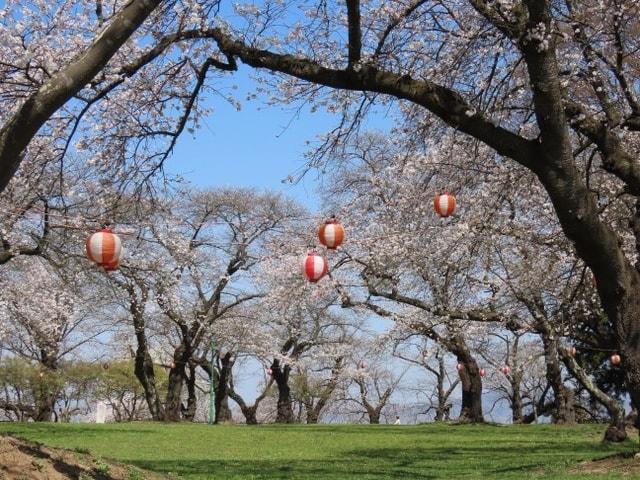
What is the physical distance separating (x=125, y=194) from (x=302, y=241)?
1504cm

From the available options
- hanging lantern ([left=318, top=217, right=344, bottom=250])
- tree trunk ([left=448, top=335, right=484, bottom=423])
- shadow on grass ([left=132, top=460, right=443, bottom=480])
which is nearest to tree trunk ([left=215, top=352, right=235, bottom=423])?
tree trunk ([left=448, top=335, right=484, bottom=423])

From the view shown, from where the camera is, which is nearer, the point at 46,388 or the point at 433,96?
the point at 433,96

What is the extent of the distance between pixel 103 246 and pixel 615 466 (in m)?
6.64

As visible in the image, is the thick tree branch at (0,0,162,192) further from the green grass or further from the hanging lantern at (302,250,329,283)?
the hanging lantern at (302,250,329,283)

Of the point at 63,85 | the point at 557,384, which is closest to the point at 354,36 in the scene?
the point at 63,85

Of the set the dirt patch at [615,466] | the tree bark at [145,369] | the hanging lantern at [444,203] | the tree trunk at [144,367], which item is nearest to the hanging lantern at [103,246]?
the hanging lantern at [444,203]

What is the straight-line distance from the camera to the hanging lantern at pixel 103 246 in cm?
824

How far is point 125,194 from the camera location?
9711 millimetres

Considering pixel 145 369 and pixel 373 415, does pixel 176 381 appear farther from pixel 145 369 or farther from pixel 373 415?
pixel 373 415

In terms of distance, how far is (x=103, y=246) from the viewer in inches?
326

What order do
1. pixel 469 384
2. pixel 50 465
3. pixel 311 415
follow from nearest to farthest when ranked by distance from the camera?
pixel 50 465 → pixel 469 384 → pixel 311 415

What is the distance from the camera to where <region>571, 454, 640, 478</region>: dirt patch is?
8.23 metres

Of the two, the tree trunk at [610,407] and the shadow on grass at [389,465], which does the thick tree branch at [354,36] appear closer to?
the shadow on grass at [389,465]

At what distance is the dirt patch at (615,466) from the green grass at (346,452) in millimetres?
230
